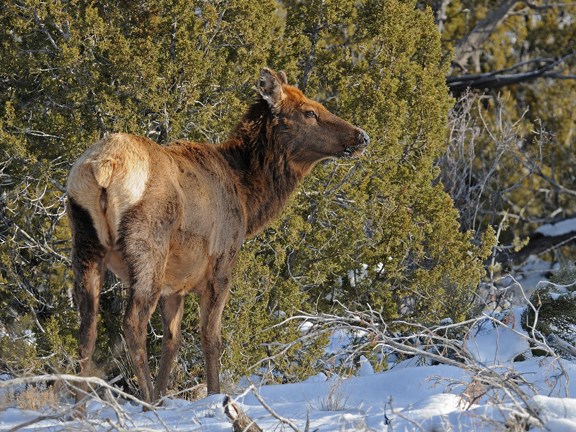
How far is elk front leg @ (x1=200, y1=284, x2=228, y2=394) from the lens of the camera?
26.2 ft

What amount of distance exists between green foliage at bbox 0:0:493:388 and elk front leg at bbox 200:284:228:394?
0.86 meters

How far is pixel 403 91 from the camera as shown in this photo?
10.8 m

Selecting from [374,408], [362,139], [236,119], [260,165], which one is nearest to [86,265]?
[374,408]

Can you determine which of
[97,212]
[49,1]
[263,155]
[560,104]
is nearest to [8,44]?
[49,1]

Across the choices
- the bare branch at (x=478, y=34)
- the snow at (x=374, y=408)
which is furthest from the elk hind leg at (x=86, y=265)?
the bare branch at (x=478, y=34)

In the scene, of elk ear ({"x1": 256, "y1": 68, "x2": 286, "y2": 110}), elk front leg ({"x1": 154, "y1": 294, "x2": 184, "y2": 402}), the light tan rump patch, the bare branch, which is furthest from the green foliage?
the bare branch

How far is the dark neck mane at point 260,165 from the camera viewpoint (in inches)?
343

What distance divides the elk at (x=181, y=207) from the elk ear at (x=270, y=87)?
0.04 feet

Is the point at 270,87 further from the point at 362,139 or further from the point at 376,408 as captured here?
the point at 376,408

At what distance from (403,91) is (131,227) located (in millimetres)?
4858

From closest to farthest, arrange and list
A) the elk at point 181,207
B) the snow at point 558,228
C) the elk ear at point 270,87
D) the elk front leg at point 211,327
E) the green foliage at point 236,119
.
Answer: the elk at point 181,207, the elk front leg at point 211,327, the elk ear at point 270,87, the green foliage at point 236,119, the snow at point 558,228

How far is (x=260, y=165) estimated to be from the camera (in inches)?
349

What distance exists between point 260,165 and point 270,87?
693 millimetres

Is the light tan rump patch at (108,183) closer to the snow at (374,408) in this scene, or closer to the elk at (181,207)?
the elk at (181,207)
